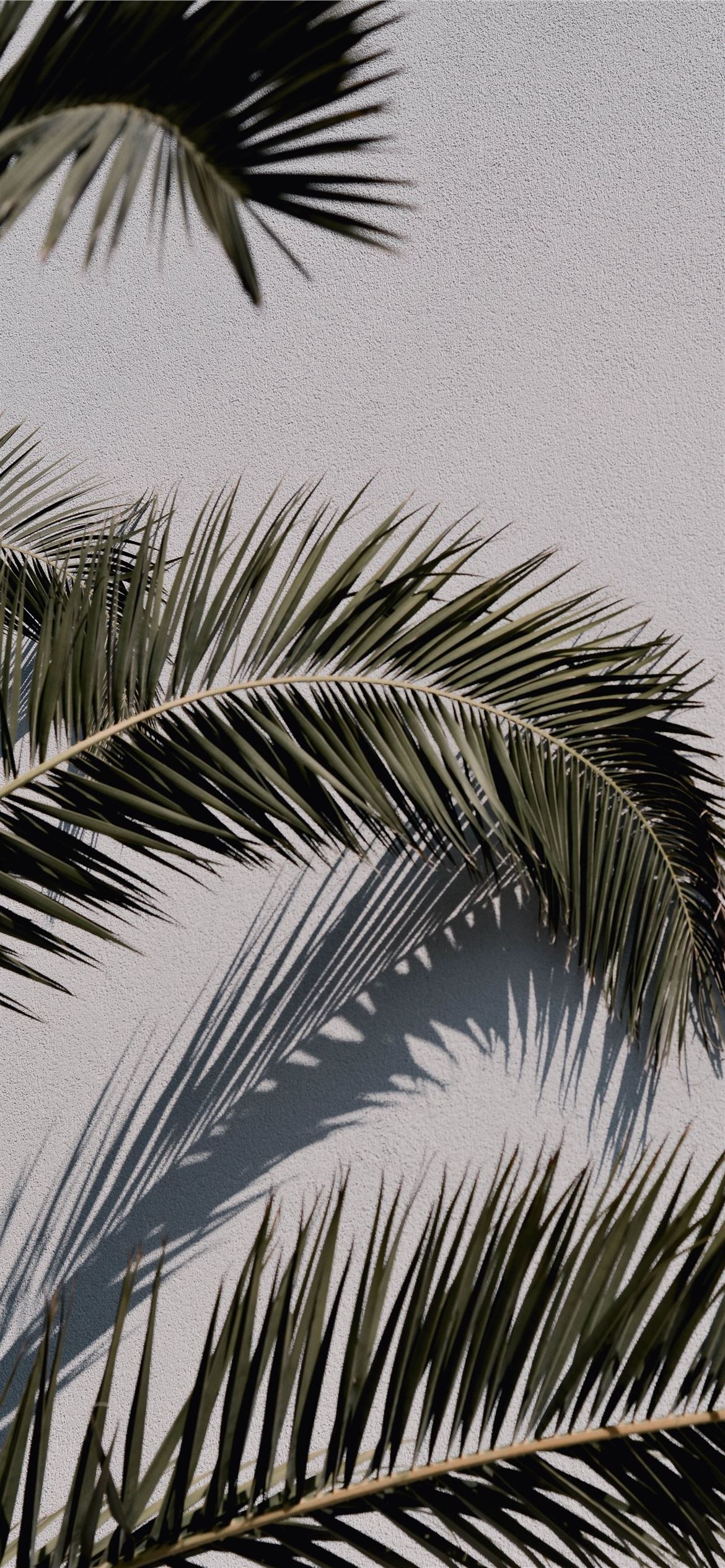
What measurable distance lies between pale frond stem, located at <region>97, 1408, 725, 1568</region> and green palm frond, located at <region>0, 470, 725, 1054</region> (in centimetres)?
77

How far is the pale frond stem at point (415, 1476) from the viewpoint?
4.54 feet

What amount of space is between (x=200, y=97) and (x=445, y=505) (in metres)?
2.17

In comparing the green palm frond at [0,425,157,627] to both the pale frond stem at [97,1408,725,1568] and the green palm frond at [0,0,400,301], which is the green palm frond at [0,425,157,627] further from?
the pale frond stem at [97,1408,725,1568]

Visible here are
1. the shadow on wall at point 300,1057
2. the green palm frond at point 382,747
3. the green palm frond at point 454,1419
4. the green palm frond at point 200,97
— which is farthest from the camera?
the shadow on wall at point 300,1057

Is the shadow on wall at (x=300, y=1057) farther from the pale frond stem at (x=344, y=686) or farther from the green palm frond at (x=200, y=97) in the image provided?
the green palm frond at (x=200, y=97)

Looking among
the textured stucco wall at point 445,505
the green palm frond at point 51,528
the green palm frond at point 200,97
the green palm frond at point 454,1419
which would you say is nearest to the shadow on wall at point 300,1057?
the textured stucco wall at point 445,505

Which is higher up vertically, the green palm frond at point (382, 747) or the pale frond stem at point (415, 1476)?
the green palm frond at point (382, 747)

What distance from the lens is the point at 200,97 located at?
106 cm

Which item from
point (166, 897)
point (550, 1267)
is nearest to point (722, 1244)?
point (550, 1267)

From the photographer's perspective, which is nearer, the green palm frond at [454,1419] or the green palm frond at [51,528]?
the green palm frond at [454,1419]

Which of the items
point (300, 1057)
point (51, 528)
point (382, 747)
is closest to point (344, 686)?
point (382, 747)

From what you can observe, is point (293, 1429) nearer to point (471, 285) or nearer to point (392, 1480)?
point (392, 1480)

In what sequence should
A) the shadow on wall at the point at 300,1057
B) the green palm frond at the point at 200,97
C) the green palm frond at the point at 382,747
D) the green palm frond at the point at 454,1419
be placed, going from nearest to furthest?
the green palm frond at the point at 200,97
the green palm frond at the point at 454,1419
the green palm frond at the point at 382,747
the shadow on wall at the point at 300,1057

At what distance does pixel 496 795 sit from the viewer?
91.0 inches
